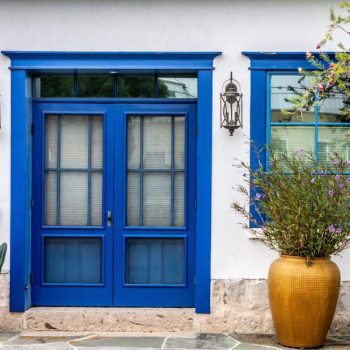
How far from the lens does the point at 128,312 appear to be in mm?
7781

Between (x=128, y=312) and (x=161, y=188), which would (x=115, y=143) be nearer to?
(x=161, y=188)

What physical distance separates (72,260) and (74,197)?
66cm

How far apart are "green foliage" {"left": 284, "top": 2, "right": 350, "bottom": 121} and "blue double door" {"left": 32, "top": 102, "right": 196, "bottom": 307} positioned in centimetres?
117

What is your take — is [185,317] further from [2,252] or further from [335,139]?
[335,139]

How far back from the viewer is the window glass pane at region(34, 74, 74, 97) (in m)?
8.05

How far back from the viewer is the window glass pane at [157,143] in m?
8.03

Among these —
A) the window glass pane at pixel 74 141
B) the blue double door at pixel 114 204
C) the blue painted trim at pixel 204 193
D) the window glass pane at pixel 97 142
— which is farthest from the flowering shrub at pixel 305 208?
the window glass pane at pixel 74 141

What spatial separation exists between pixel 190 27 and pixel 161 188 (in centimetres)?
168

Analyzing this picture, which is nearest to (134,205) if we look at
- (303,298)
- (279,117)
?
(279,117)

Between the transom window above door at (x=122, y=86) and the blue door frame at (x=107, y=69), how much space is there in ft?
0.93

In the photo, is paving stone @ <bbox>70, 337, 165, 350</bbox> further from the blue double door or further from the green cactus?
the green cactus

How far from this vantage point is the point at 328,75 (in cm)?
721

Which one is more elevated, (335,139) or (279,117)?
(279,117)

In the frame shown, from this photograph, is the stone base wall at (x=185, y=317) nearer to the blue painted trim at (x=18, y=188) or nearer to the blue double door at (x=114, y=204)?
the blue painted trim at (x=18, y=188)
